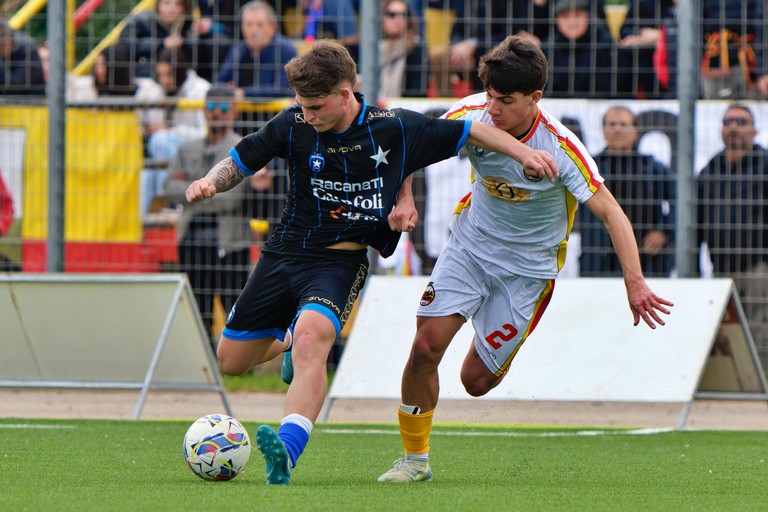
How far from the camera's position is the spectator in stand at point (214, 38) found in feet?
39.3

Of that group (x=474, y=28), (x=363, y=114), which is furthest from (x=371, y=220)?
(x=474, y=28)

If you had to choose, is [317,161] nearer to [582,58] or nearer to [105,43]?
[582,58]

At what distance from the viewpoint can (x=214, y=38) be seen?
1205 cm

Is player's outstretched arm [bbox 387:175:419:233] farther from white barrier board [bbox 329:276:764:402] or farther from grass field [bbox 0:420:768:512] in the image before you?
white barrier board [bbox 329:276:764:402]

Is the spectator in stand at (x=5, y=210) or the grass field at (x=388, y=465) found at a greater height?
the spectator in stand at (x=5, y=210)

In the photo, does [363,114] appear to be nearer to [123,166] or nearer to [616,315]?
[616,315]

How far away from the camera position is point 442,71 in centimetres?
1189

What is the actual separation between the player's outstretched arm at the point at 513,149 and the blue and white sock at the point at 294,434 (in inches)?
62.1

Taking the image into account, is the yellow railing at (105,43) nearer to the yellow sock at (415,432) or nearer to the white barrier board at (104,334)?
the white barrier board at (104,334)

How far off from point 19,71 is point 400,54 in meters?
3.58

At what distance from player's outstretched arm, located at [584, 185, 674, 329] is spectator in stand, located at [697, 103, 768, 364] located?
4.90 metres

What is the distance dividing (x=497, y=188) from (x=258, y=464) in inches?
78.7

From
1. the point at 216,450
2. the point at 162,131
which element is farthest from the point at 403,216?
the point at 162,131

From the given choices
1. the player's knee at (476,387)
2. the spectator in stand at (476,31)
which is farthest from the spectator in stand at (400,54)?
the player's knee at (476,387)
